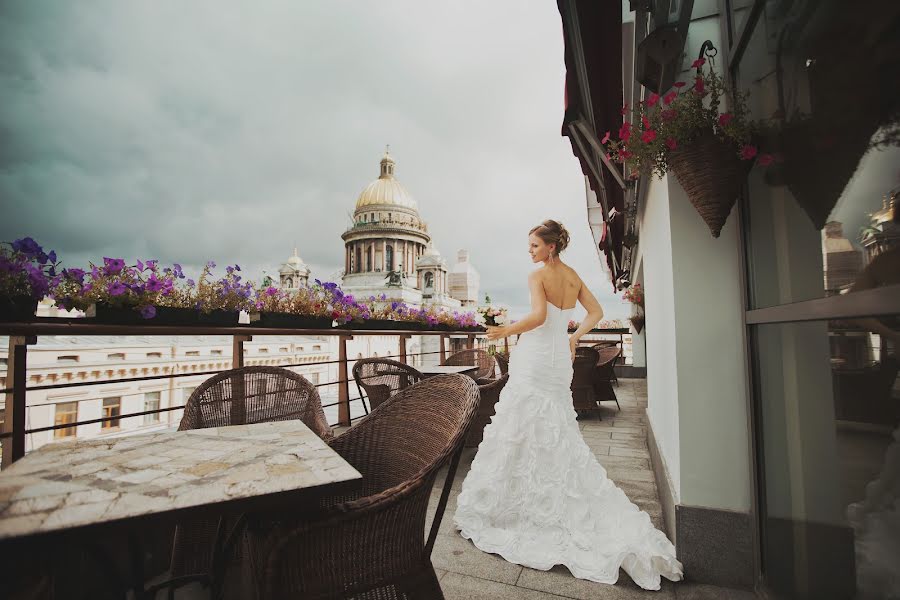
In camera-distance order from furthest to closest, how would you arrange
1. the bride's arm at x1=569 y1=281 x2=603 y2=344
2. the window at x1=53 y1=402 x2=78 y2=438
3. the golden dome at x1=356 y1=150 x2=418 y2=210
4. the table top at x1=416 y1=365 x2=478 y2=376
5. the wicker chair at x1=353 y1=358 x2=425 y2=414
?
the golden dome at x1=356 y1=150 x2=418 y2=210 < the window at x1=53 y1=402 x2=78 y2=438 < the table top at x1=416 y1=365 x2=478 y2=376 < the wicker chair at x1=353 y1=358 x2=425 y2=414 < the bride's arm at x1=569 y1=281 x2=603 y2=344

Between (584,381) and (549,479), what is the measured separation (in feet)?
10.5

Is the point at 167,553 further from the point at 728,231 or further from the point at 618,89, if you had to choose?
the point at 618,89

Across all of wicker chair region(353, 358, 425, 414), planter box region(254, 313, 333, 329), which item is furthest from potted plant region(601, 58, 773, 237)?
planter box region(254, 313, 333, 329)

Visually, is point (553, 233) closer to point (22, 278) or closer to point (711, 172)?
point (711, 172)

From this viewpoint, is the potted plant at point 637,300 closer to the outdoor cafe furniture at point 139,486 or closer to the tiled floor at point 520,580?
the tiled floor at point 520,580

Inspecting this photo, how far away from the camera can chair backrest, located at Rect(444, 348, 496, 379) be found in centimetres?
497

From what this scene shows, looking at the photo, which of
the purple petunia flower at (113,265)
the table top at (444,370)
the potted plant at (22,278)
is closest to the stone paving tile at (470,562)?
the table top at (444,370)

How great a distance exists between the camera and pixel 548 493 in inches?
94.6

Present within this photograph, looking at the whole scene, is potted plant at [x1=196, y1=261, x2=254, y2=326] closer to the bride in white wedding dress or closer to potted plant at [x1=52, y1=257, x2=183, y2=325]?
potted plant at [x1=52, y1=257, x2=183, y2=325]

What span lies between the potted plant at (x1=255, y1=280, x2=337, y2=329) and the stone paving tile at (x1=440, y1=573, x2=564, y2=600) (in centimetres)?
235

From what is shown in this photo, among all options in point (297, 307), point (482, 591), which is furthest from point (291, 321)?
point (482, 591)

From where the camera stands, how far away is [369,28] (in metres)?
14.4

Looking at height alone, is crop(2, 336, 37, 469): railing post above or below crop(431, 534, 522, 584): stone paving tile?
above

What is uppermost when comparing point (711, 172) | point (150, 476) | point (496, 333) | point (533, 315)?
point (711, 172)
